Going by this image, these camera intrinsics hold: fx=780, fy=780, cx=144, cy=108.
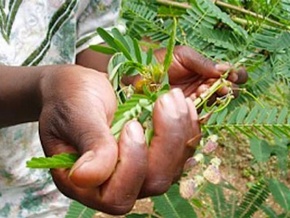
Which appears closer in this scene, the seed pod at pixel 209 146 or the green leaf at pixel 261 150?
the seed pod at pixel 209 146

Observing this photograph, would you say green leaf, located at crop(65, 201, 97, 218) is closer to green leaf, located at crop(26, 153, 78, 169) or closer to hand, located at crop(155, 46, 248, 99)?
hand, located at crop(155, 46, 248, 99)

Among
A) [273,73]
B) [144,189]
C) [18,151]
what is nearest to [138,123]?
[144,189]

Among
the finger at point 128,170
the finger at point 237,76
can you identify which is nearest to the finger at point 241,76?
the finger at point 237,76

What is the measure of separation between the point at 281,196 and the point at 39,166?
79cm

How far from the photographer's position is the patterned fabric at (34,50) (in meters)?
1.17

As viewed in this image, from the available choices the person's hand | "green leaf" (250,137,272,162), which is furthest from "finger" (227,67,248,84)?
the person's hand

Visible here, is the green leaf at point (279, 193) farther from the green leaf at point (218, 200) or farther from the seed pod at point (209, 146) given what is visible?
the seed pod at point (209, 146)

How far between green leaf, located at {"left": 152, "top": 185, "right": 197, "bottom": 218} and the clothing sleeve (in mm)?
308

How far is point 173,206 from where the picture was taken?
144 cm

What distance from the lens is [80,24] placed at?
1.39 meters

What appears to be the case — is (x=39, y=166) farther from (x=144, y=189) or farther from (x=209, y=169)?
(x=209, y=169)

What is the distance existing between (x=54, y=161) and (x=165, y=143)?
14cm

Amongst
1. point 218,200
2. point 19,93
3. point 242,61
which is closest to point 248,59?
point 242,61

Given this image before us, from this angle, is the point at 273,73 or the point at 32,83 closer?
the point at 32,83
